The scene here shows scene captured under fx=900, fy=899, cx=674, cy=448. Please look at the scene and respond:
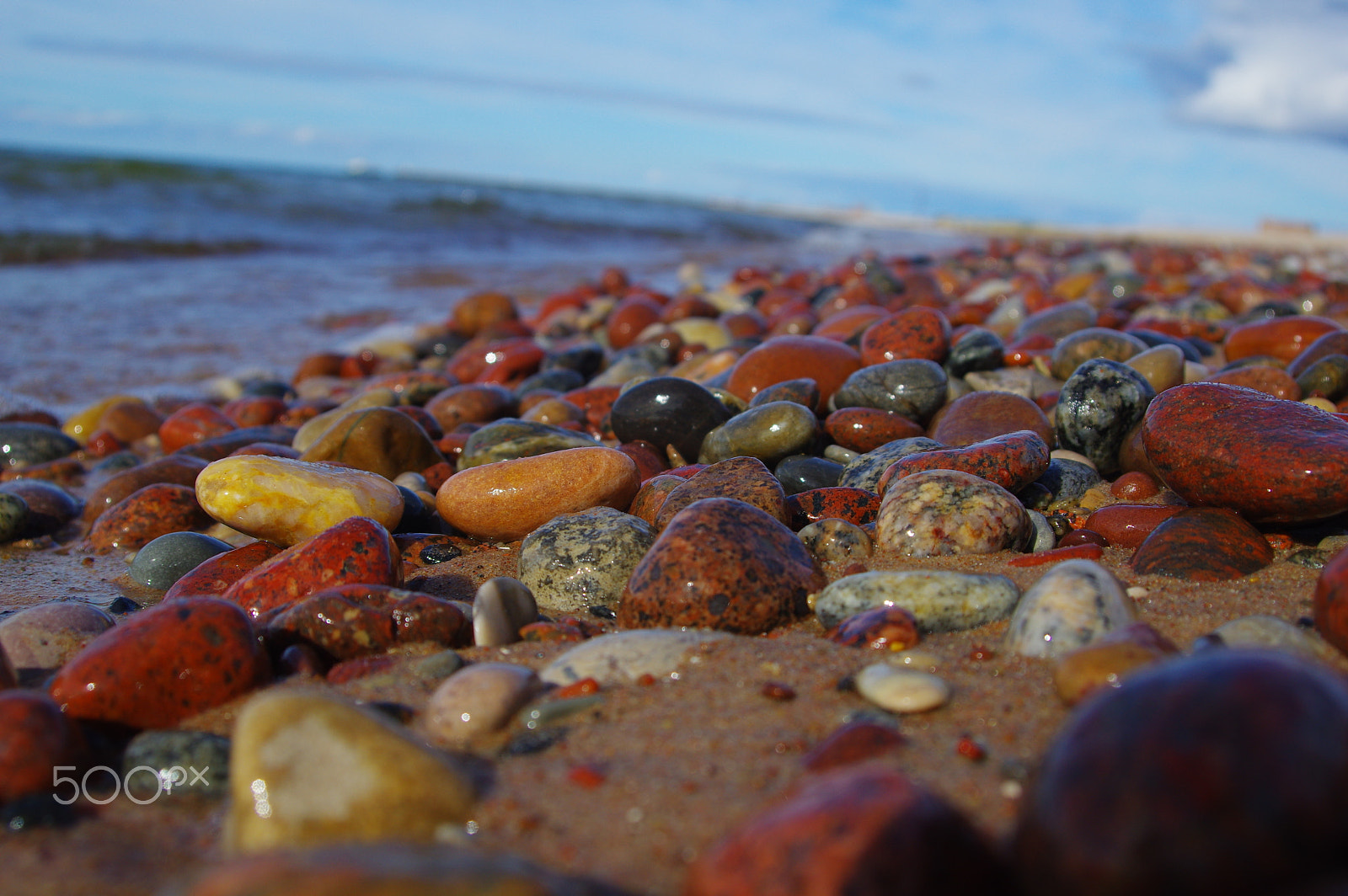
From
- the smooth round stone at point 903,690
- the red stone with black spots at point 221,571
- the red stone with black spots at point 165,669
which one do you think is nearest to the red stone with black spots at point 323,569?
the red stone with black spots at point 221,571

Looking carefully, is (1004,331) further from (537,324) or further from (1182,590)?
(1182,590)

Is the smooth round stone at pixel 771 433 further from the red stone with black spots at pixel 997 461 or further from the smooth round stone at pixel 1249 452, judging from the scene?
the smooth round stone at pixel 1249 452

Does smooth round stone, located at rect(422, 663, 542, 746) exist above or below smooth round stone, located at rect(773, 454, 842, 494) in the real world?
below

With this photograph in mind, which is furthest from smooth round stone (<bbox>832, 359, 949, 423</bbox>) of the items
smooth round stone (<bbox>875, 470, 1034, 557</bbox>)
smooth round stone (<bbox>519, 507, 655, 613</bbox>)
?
smooth round stone (<bbox>519, 507, 655, 613</bbox>)

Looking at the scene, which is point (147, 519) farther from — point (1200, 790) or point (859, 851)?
point (1200, 790)

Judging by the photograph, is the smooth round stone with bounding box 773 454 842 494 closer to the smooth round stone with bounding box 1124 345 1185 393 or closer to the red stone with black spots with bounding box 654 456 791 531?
the red stone with black spots with bounding box 654 456 791 531

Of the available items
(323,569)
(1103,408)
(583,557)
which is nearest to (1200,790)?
(583,557)

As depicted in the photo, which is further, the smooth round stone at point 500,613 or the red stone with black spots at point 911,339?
the red stone with black spots at point 911,339
